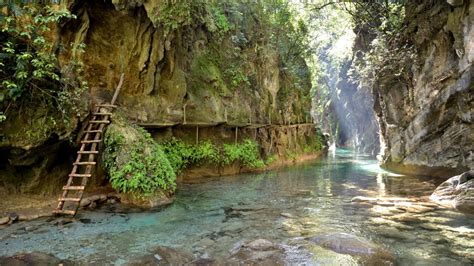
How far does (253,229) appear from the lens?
835 centimetres

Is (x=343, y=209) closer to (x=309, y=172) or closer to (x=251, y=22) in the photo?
(x=309, y=172)

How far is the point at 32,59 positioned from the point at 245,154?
12.0 metres

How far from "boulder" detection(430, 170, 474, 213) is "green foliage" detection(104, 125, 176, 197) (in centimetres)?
789

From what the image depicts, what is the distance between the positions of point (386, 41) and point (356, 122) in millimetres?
35649

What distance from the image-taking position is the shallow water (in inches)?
259

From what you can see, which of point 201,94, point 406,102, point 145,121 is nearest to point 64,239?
point 145,121

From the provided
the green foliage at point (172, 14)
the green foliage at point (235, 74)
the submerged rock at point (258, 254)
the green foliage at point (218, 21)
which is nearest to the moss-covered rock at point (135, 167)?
the green foliage at point (172, 14)

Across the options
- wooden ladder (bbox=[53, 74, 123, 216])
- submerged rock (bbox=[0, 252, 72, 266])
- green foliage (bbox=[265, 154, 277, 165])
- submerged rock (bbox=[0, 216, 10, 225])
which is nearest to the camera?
submerged rock (bbox=[0, 252, 72, 266])

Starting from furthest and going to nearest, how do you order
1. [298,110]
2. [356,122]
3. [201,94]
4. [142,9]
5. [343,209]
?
[356,122]
[298,110]
[201,94]
[142,9]
[343,209]

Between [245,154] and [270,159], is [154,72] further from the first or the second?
[270,159]

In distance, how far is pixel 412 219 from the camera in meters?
8.98

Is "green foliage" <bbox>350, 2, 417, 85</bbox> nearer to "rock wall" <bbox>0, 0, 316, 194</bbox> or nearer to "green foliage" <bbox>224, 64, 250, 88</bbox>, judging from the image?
"rock wall" <bbox>0, 0, 316, 194</bbox>

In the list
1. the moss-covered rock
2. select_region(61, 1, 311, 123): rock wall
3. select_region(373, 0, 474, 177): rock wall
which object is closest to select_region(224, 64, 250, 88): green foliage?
select_region(61, 1, 311, 123): rock wall

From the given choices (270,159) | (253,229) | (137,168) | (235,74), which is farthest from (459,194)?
(270,159)
